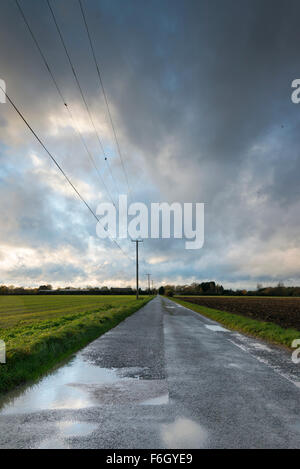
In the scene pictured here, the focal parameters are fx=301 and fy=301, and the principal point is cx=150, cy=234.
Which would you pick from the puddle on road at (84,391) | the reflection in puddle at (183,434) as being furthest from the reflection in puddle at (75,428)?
the reflection in puddle at (183,434)

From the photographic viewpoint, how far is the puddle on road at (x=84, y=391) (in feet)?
16.7

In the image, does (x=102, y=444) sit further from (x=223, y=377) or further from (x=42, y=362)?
(x=42, y=362)

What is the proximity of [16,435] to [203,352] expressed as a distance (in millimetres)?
6794

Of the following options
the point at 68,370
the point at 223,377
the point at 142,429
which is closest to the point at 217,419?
the point at 142,429

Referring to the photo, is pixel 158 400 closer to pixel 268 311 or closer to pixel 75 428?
pixel 75 428

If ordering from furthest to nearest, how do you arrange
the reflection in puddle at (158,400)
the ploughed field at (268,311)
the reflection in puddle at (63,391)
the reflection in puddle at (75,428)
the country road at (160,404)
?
the ploughed field at (268,311) < the reflection in puddle at (158,400) < the reflection in puddle at (63,391) < the reflection in puddle at (75,428) < the country road at (160,404)

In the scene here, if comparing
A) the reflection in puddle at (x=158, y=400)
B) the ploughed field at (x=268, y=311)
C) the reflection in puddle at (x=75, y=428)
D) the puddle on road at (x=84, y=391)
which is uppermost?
the reflection in puddle at (x=75, y=428)

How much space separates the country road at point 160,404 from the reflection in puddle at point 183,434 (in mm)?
12

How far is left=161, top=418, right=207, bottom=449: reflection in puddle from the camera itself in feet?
12.1

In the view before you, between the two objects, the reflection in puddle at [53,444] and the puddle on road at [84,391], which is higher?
the reflection in puddle at [53,444]

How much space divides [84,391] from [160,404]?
65.2 inches

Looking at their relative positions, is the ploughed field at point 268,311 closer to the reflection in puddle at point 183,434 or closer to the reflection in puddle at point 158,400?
the reflection in puddle at point 158,400

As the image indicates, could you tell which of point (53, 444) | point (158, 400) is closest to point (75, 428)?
point (53, 444)

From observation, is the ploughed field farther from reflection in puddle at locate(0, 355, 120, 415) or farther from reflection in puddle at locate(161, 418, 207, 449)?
reflection in puddle at locate(161, 418, 207, 449)
